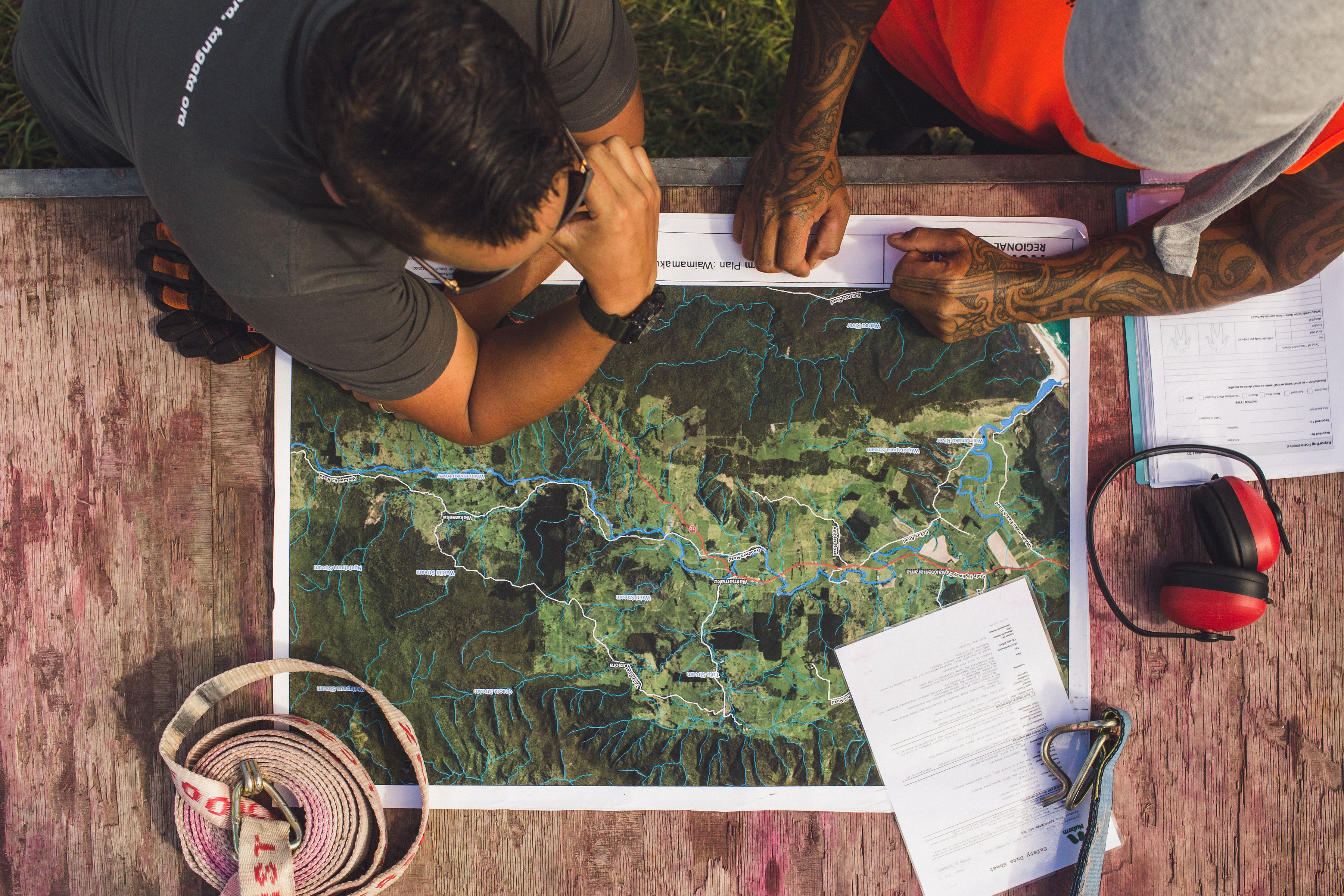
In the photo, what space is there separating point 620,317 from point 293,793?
3.45 feet

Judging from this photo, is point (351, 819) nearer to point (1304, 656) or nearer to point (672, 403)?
point (672, 403)

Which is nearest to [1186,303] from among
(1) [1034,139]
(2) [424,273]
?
(1) [1034,139]

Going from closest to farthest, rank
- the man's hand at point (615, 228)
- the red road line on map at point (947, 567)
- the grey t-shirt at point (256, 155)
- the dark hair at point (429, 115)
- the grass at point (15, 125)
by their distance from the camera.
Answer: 1. the dark hair at point (429, 115)
2. the grey t-shirt at point (256, 155)
3. the man's hand at point (615, 228)
4. the red road line on map at point (947, 567)
5. the grass at point (15, 125)

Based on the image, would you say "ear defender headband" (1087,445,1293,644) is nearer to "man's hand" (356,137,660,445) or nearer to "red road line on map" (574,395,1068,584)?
"red road line on map" (574,395,1068,584)

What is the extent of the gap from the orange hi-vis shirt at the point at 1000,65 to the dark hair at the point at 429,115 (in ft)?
2.55

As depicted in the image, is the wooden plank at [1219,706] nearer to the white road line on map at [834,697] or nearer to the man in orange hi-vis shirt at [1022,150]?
the man in orange hi-vis shirt at [1022,150]

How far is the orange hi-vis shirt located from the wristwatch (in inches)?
26.3

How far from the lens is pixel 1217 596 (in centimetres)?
122

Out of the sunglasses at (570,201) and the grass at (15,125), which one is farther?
the grass at (15,125)

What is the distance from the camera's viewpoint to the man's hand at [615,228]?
1.02 m

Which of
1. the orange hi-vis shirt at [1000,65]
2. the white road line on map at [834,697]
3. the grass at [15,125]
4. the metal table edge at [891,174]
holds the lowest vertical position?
the white road line on map at [834,697]

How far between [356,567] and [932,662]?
42.8 inches

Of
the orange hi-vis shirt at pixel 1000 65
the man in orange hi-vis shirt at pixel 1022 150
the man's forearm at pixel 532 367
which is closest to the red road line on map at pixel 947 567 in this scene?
the man in orange hi-vis shirt at pixel 1022 150

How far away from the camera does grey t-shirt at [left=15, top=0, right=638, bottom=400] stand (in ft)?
2.77
